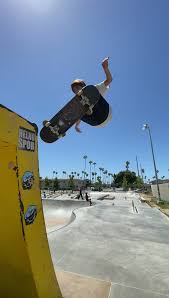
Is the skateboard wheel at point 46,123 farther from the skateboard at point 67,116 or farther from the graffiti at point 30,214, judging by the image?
the graffiti at point 30,214

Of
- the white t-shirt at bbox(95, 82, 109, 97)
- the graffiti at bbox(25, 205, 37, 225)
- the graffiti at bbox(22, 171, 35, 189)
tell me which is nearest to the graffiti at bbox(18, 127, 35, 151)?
the graffiti at bbox(22, 171, 35, 189)

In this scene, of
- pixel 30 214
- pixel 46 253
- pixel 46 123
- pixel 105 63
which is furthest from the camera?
pixel 105 63

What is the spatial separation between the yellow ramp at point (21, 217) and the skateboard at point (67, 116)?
1.02 ft

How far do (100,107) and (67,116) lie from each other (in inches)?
24.7

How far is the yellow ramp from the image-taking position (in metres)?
1.93

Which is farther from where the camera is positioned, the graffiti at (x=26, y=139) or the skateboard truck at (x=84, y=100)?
the skateboard truck at (x=84, y=100)

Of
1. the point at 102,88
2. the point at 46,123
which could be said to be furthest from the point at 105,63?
the point at 46,123

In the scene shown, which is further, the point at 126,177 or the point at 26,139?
the point at 126,177

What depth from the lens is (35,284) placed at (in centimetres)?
208

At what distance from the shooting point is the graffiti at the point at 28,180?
6.63 feet

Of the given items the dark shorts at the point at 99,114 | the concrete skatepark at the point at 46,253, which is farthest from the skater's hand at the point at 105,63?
the concrete skatepark at the point at 46,253

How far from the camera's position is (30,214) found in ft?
6.77

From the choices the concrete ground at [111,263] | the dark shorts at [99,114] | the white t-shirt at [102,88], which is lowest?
the concrete ground at [111,263]

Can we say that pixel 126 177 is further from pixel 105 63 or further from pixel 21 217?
pixel 21 217
